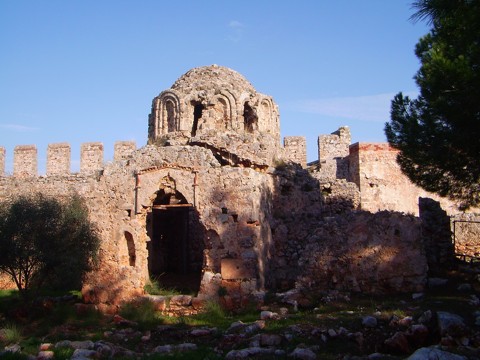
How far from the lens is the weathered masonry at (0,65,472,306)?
44.3ft

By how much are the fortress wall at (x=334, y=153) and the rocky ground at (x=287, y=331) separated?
10.1 meters

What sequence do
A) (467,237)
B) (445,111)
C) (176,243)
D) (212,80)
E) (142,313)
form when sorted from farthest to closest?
1. (467,237)
2. (176,243)
3. (212,80)
4. (142,313)
5. (445,111)

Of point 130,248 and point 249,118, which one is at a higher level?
point 249,118

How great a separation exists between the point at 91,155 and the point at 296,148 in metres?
8.26

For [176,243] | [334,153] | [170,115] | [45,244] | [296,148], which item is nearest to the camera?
[45,244]

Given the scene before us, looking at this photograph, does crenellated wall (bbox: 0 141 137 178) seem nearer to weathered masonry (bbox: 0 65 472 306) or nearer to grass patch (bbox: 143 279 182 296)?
weathered masonry (bbox: 0 65 472 306)

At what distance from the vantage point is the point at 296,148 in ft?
72.9

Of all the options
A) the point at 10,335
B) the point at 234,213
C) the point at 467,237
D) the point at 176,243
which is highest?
the point at 234,213

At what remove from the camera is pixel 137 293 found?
46.7 feet

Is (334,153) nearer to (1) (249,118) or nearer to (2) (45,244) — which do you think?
(1) (249,118)

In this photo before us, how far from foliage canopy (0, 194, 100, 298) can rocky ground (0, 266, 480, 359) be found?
3.47 feet

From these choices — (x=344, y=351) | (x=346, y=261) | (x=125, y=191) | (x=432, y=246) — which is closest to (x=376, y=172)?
(x=432, y=246)

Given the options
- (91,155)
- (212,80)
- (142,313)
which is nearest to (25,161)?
(91,155)

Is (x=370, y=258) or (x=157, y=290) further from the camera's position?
(x=157, y=290)
